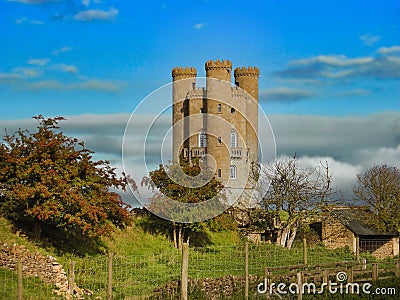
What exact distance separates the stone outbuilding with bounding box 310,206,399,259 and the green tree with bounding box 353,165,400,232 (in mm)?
604

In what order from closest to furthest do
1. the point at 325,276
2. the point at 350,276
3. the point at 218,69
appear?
the point at 325,276, the point at 350,276, the point at 218,69

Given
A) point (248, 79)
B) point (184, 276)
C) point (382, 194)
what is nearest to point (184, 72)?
point (248, 79)

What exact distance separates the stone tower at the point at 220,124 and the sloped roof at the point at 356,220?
13427 millimetres

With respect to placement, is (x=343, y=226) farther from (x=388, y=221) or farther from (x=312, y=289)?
(x=312, y=289)

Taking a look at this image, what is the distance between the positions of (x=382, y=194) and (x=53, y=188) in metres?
22.8

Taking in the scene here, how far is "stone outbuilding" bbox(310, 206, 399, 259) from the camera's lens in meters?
33.6

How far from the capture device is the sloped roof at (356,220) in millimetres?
33531

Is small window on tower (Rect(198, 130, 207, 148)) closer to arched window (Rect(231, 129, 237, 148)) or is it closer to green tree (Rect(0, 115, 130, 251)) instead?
arched window (Rect(231, 129, 237, 148))

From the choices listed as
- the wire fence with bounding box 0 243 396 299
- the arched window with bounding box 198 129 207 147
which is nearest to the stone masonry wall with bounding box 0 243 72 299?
the wire fence with bounding box 0 243 396 299

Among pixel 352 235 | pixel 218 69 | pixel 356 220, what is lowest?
pixel 352 235

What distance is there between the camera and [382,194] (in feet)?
Answer: 120

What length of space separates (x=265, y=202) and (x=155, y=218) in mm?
7205

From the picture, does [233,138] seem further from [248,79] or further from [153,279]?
[153,279]

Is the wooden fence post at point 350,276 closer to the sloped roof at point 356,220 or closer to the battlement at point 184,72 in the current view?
the sloped roof at point 356,220
